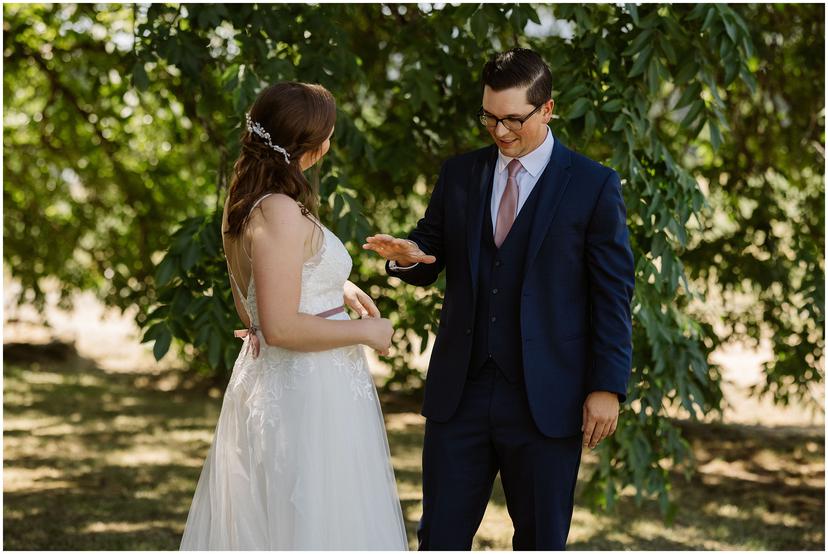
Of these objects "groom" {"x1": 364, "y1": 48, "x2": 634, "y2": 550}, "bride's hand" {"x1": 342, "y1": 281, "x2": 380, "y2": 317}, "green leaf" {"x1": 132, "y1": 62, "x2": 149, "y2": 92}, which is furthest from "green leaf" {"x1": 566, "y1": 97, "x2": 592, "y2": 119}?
"green leaf" {"x1": 132, "y1": 62, "x2": 149, "y2": 92}

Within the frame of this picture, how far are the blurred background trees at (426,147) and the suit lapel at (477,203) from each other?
116 cm

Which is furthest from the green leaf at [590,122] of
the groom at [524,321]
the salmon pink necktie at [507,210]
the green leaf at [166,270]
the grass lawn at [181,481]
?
the grass lawn at [181,481]

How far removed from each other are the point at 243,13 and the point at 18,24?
334cm

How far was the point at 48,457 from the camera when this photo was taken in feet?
27.5

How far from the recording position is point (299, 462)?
2781 millimetres

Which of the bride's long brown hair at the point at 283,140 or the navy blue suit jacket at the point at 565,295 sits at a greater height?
the bride's long brown hair at the point at 283,140

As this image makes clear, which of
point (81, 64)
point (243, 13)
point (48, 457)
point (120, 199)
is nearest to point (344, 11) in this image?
point (243, 13)

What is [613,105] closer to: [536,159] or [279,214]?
[536,159]

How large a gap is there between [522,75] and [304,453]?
1.22 metres

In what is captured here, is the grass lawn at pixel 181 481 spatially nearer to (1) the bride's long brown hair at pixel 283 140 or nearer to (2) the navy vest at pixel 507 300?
(2) the navy vest at pixel 507 300

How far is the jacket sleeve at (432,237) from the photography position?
120 inches

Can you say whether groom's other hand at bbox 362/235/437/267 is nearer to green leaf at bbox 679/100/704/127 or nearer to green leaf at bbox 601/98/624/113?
green leaf at bbox 601/98/624/113

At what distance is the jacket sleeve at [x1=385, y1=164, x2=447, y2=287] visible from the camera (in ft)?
10.00

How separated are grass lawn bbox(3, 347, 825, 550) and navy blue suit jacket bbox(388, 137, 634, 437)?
3.13 m
